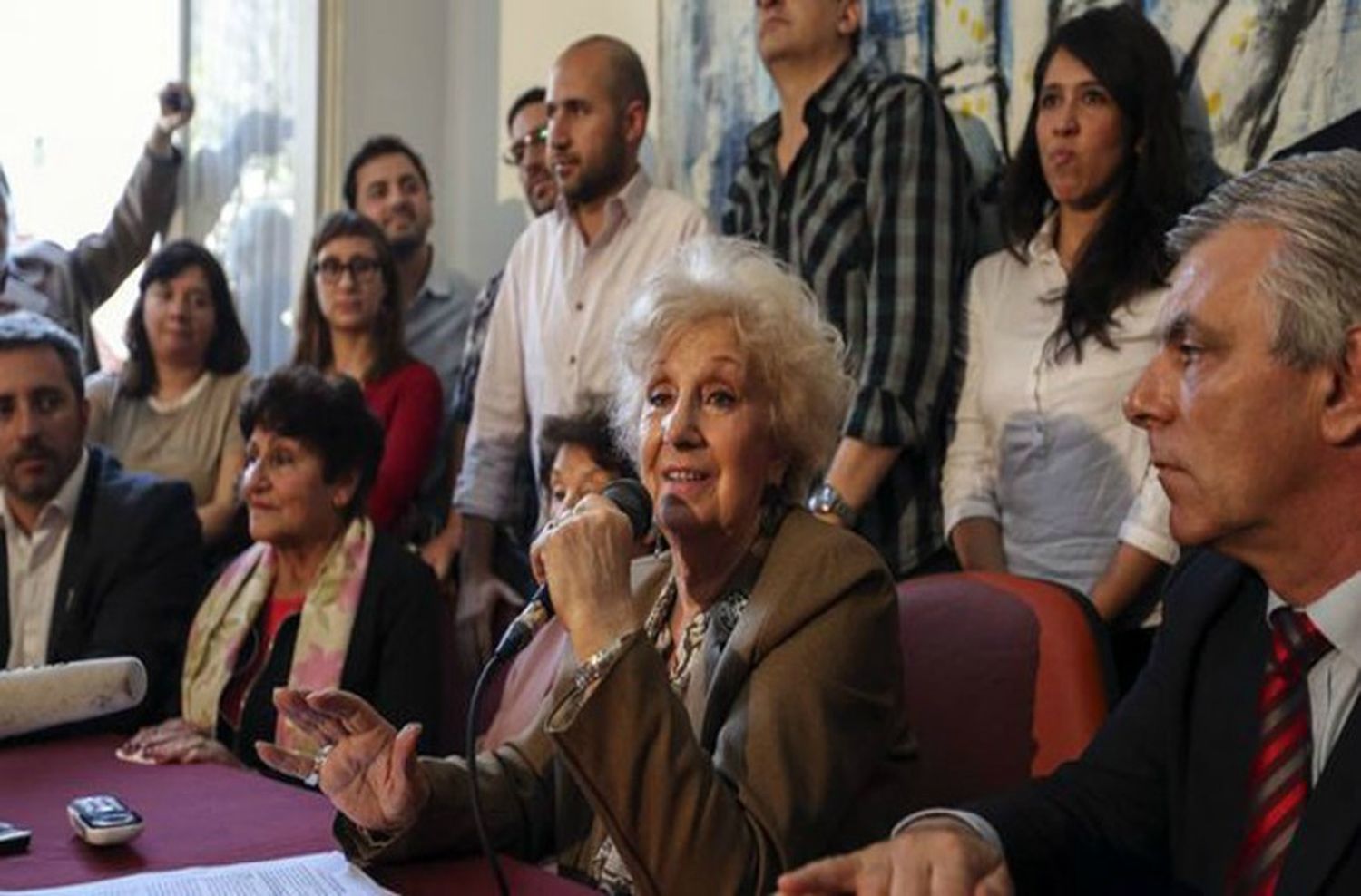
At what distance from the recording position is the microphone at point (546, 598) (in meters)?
1.66

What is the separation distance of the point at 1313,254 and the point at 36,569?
2.28 m

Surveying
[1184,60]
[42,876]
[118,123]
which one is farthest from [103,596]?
[118,123]

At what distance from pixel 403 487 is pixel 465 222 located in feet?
4.86

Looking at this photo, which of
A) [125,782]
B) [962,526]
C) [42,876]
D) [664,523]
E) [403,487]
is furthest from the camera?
[403,487]

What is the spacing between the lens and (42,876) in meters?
1.77

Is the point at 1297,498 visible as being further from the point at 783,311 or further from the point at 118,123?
the point at 118,123

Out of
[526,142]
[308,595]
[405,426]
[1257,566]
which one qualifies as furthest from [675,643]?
[526,142]

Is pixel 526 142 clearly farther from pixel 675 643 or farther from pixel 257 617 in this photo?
pixel 675 643

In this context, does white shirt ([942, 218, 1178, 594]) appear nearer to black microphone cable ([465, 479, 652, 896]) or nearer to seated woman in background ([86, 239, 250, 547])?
black microphone cable ([465, 479, 652, 896])

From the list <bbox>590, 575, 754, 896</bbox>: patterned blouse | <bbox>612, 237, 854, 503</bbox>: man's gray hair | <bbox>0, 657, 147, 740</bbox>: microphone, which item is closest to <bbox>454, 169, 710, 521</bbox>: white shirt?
<bbox>612, 237, 854, 503</bbox>: man's gray hair

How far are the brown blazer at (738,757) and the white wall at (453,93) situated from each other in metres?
3.16

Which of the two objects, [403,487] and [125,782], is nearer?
[125,782]

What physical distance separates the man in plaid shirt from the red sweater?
1.04m

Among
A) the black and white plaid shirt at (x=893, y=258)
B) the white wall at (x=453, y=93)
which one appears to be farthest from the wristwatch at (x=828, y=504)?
the white wall at (x=453, y=93)
